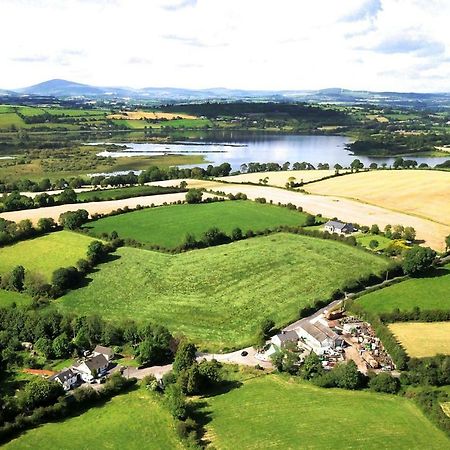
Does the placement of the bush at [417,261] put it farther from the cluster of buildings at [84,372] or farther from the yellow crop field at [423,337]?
the cluster of buildings at [84,372]

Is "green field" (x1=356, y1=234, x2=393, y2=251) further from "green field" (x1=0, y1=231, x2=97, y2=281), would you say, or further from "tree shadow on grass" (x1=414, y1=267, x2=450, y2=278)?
"green field" (x1=0, y1=231, x2=97, y2=281)

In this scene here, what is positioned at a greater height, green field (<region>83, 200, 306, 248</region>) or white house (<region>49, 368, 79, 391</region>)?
green field (<region>83, 200, 306, 248</region>)

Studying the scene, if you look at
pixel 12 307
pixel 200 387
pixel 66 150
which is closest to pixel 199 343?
pixel 200 387

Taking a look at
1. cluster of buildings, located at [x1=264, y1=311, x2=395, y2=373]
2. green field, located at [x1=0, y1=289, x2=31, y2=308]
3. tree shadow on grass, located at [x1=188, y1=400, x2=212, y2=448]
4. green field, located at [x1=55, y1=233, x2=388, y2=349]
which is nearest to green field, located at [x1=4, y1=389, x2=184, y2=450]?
tree shadow on grass, located at [x1=188, y1=400, x2=212, y2=448]

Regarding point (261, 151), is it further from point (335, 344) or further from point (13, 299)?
point (335, 344)

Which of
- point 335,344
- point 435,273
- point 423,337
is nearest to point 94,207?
point 335,344

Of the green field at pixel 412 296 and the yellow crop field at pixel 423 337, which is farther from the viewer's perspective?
the green field at pixel 412 296

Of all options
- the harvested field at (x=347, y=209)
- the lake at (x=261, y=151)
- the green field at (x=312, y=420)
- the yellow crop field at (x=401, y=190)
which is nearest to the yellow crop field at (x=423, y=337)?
the green field at (x=312, y=420)
